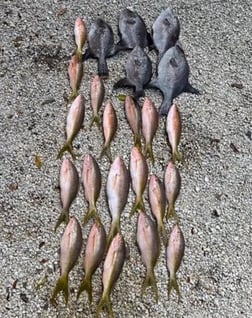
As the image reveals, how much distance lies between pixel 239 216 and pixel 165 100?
2.28 feet

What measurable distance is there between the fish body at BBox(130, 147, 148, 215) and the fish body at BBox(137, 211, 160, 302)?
0.30 ft

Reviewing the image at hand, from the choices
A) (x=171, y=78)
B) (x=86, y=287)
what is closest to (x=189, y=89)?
(x=171, y=78)

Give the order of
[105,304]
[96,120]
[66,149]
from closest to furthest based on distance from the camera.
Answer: [105,304] < [66,149] < [96,120]

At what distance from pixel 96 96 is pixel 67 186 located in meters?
0.54

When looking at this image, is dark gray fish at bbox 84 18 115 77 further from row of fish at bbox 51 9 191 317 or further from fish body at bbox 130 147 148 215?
fish body at bbox 130 147 148 215

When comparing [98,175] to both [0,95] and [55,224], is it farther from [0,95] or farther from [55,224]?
[0,95]

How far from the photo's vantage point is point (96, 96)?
10.4 feet

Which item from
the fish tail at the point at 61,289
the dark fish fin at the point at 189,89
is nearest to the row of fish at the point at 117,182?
the fish tail at the point at 61,289

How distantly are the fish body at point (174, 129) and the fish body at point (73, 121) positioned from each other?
16.3 inches

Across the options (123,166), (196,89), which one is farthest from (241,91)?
(123,166)

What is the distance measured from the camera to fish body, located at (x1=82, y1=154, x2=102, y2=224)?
2836 mm

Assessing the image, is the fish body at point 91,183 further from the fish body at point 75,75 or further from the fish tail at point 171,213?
the fish body at point 75,75

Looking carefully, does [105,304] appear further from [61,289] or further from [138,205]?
[138,205]

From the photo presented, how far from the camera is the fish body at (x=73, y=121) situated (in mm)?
3037
